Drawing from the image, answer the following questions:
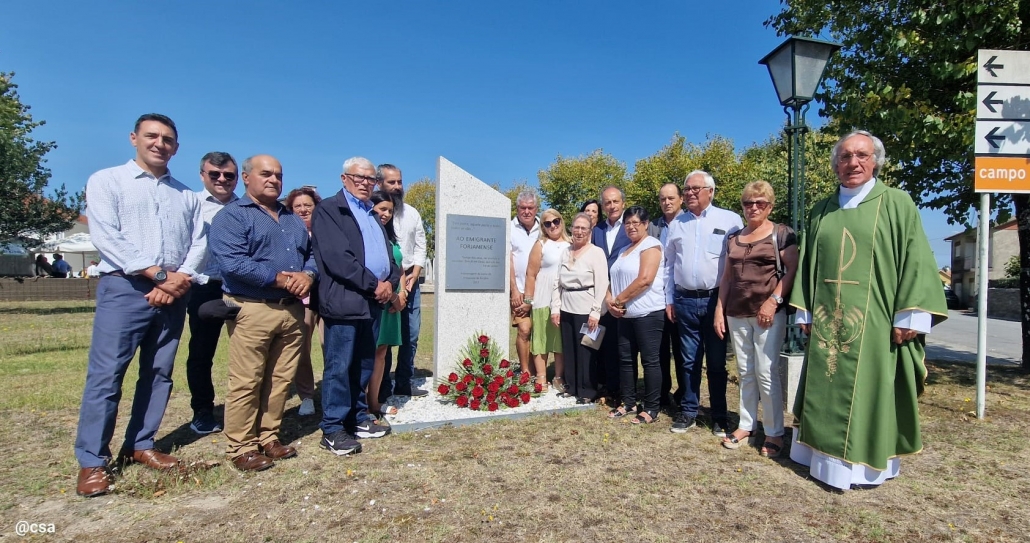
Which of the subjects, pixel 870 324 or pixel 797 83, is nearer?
pixel 870 324

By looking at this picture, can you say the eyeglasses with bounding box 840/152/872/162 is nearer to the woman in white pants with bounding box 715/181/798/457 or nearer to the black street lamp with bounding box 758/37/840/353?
the woman in white pants with bounding box 715/181/798/457

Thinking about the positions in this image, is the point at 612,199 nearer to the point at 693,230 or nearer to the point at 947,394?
the point at 693,230

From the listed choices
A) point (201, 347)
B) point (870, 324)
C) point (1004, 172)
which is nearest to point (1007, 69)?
point (1004, 172)

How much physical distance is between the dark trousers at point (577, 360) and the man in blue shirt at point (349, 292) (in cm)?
193

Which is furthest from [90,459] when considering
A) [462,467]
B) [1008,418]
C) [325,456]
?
[1008,418]

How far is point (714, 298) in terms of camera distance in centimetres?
434

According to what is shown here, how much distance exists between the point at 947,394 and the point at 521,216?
4945 millimetres

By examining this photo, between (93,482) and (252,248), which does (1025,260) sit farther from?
(93,482)

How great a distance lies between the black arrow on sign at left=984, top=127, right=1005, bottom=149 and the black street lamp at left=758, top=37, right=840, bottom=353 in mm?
1469

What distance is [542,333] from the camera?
229 inches

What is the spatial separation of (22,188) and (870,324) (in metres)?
23.1

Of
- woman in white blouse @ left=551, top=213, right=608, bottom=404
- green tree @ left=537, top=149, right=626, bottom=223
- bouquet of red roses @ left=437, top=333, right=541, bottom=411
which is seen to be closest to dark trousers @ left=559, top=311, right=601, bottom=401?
woman in white blouse @ left=551, top=213, right=608, bottom=404

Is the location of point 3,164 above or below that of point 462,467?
above

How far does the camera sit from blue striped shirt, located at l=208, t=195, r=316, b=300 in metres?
3.47
